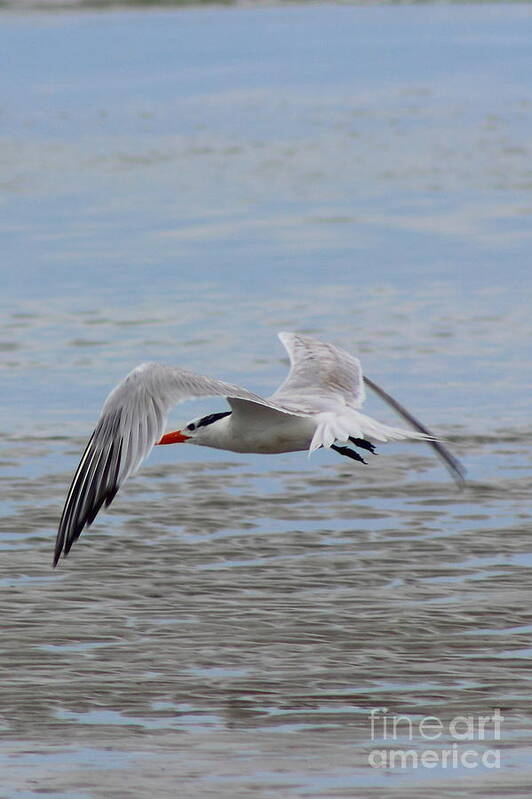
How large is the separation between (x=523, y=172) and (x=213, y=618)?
58.3 ft

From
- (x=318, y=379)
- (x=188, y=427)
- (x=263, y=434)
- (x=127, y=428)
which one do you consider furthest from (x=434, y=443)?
(x=127, y=428)

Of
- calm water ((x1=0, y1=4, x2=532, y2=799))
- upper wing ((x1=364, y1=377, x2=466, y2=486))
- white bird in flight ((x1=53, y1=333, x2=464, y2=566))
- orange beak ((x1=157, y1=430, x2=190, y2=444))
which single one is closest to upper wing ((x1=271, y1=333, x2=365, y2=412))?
white bird in flight ((x1=53, y1=333, x2=464, y2=566))

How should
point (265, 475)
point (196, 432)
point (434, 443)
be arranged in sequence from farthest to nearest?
point (265, 475) → point (434, 443) → point (196, 432)

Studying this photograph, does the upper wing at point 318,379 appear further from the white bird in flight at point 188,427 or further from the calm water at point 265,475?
the calm water at point 265,475

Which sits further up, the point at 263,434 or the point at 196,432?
the point at 263,434

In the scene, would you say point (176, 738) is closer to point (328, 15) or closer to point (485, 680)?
point (485, 680)

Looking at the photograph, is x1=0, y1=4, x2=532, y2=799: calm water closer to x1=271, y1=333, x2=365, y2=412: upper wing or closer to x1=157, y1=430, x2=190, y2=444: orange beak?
x1=157, y1=430, x2=190, y2=444: orange beak

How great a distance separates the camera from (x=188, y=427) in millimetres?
10398

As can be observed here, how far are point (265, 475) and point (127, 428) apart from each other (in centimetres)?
317

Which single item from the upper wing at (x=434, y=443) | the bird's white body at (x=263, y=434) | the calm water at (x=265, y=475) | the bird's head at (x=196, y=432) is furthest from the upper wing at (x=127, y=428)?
the upper wing at (x=434, y=443)

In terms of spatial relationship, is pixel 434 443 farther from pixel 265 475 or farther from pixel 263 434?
pixel 263 434

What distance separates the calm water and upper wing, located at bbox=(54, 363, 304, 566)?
65 centimetres

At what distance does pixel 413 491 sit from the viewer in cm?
1177

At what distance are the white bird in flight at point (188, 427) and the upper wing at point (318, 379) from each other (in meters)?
0.02
